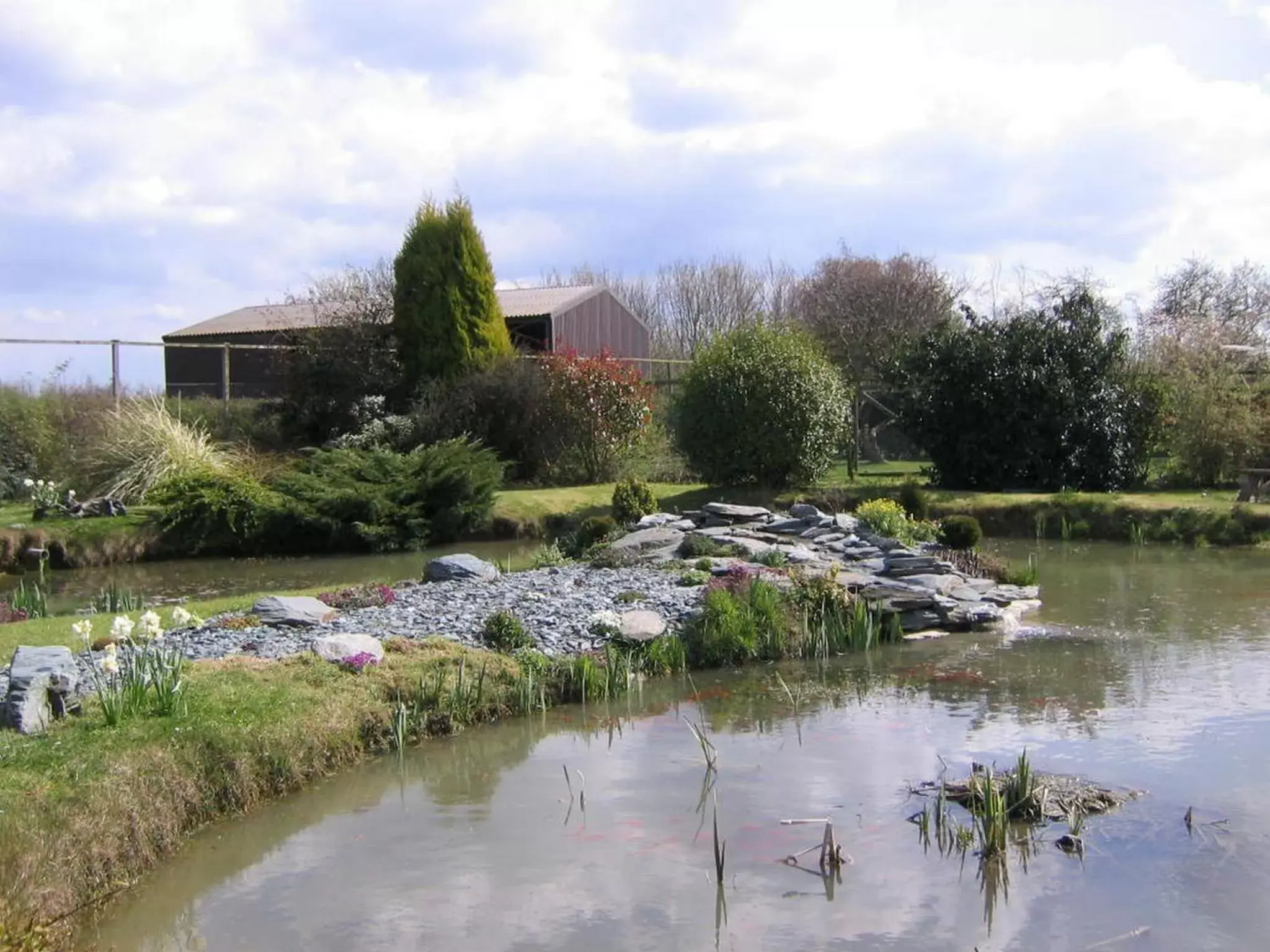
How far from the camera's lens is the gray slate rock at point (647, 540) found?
13.5 metres

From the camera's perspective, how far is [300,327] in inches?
971

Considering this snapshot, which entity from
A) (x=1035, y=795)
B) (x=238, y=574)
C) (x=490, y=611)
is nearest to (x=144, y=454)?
(x=238, y=574)

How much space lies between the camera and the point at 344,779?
7180 mm

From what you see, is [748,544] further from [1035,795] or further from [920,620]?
[1035,795]

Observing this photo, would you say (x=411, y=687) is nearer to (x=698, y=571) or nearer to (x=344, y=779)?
(x=344, y=779)

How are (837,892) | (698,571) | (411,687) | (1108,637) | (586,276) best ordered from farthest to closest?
(586,276) → (698,571) → (1108,637) → (411,687) → (837,892)

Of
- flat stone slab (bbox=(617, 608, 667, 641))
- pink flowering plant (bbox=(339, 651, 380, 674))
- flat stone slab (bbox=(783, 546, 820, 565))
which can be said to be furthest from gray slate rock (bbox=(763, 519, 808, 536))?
pink flowering plant (bbox=(339, 651, 380, 674))

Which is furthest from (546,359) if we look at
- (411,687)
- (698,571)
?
(411,687)

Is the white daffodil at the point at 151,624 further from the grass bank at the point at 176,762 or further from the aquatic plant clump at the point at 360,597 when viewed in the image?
the aquatic plant clump at the point at 360,597

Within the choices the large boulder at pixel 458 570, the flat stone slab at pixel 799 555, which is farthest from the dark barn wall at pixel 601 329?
the large boulder at pixel 458 570

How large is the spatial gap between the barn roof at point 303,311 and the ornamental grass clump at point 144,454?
7.66 m

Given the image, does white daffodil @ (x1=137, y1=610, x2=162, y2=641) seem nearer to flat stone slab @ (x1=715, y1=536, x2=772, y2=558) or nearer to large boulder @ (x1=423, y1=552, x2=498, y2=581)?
large boulder @ (x1=423, y1=552, x2=498, y2=581)

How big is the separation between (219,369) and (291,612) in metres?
20.8

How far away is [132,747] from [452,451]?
1187 cm
